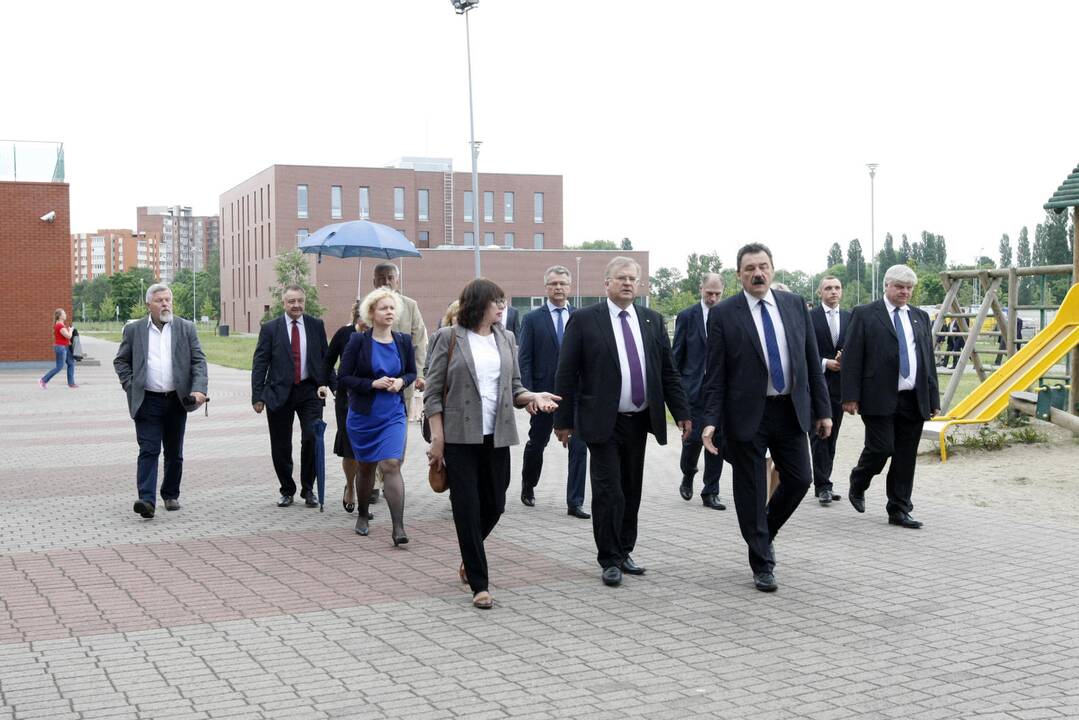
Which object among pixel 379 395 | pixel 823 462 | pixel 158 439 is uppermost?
pixel 379 395

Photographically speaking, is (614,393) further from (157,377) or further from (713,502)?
(157,377)

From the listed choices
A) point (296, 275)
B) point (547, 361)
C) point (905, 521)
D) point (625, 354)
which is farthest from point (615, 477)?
point (296, 275)

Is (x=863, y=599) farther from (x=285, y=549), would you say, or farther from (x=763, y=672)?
(x=285, y=549)

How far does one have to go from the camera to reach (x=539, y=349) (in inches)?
384

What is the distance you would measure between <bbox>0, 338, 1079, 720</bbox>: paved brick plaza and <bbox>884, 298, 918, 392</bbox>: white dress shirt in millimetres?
1139

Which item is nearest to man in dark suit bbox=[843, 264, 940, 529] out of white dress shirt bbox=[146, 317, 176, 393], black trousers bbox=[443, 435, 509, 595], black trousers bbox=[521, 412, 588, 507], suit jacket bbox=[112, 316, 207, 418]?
black trousers bbox=[521, 412, 588, 507]

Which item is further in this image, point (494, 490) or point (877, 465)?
point (877, 465)

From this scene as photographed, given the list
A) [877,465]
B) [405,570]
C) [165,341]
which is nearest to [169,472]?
[165,341]

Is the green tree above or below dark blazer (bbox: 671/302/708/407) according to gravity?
above

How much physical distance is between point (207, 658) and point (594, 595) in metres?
2.28

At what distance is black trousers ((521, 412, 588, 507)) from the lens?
9477 mm

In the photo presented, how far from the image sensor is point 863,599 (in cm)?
646

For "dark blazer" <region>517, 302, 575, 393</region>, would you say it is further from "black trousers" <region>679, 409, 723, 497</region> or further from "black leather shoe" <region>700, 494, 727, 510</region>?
"black leather shoe" <region>700, 494, 727, 510</region>

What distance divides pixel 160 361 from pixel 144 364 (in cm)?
13
